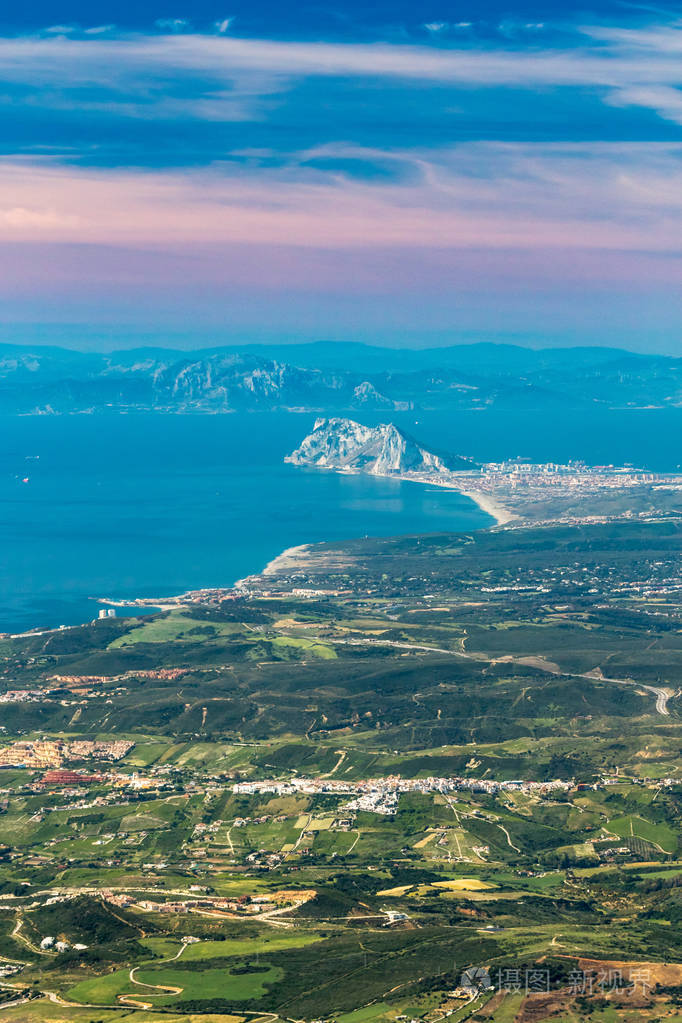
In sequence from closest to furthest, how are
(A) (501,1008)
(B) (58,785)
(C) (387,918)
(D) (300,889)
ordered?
(A) (501,1008)
(C) (387,918)
(D) (300,889)
(B) (58,785)

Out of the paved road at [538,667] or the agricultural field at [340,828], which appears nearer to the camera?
the agricultural field at [340,828]

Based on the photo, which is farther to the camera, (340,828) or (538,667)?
(538,667)

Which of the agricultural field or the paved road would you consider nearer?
the agricultural field

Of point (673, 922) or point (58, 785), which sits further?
point (58, 785)

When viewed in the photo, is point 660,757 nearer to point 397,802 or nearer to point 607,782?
point 607,782

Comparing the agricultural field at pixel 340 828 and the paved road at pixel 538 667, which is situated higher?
the paved road at pixel 538 667

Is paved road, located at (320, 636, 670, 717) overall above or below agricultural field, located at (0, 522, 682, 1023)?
above

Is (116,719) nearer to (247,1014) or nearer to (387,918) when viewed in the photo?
(387,918)

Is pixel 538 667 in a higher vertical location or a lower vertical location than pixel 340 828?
higher

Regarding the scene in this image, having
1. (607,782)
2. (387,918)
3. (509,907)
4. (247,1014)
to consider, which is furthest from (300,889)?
(607,782)

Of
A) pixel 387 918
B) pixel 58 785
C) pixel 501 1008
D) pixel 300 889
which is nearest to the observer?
pixel 501 1008
